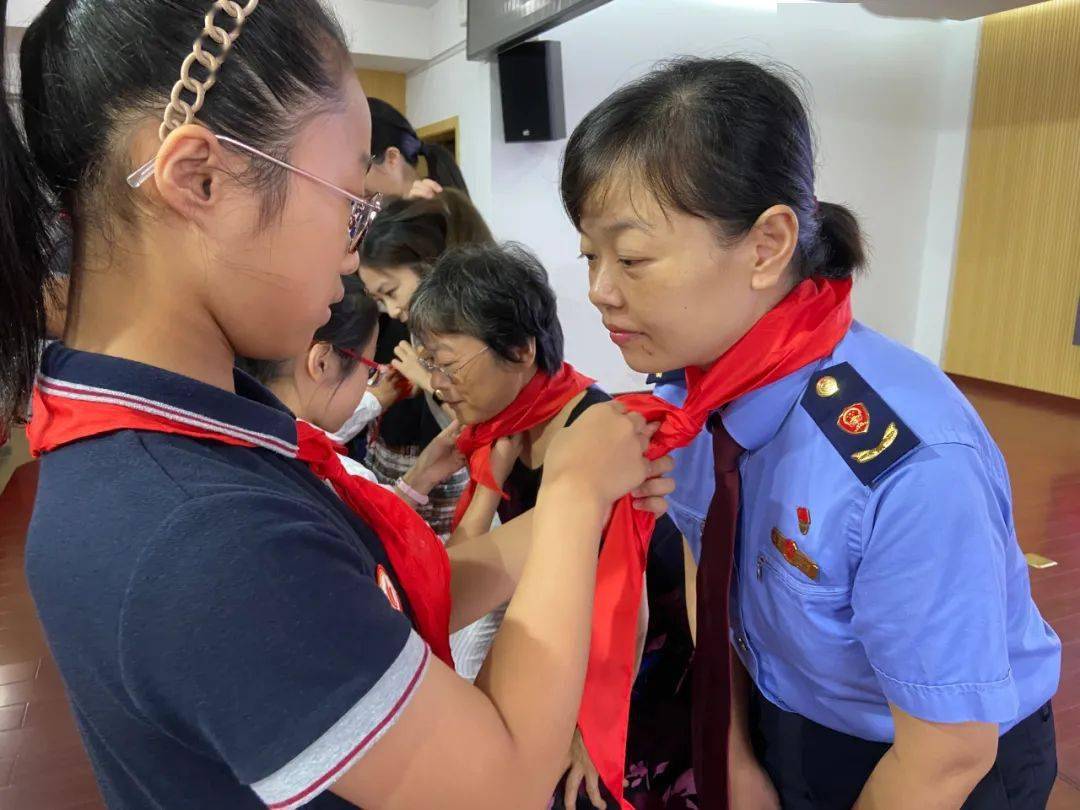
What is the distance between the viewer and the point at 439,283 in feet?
5.95

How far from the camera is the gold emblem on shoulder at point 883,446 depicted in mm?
834

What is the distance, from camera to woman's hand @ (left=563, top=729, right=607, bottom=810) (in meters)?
1.25

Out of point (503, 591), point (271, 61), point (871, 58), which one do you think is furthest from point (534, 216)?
point (271, 61)

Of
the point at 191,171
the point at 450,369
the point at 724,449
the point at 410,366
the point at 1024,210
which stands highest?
the point at 191,171

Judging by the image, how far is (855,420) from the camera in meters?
0.88

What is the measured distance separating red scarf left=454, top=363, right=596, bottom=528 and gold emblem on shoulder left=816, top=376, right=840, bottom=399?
0.87 meters

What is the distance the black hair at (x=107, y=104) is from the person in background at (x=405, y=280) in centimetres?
152

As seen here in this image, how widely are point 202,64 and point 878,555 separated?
31.3 inches

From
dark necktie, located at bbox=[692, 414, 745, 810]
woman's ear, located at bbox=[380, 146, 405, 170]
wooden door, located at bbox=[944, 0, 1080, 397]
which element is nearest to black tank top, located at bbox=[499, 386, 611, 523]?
dark necktie, located at bbox=[692, 414, 745, 810]

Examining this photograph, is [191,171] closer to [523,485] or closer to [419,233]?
[523,485]

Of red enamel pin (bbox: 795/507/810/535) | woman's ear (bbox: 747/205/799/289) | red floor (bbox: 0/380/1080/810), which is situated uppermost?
woman's ear (bbox: 747/205/799/289)

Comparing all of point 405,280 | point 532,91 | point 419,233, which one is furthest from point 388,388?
point 532,91

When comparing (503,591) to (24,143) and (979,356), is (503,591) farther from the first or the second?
(979,356)

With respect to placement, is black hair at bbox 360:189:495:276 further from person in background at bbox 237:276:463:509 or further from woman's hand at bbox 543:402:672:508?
woman's hand at bbox 543:402:672:508
